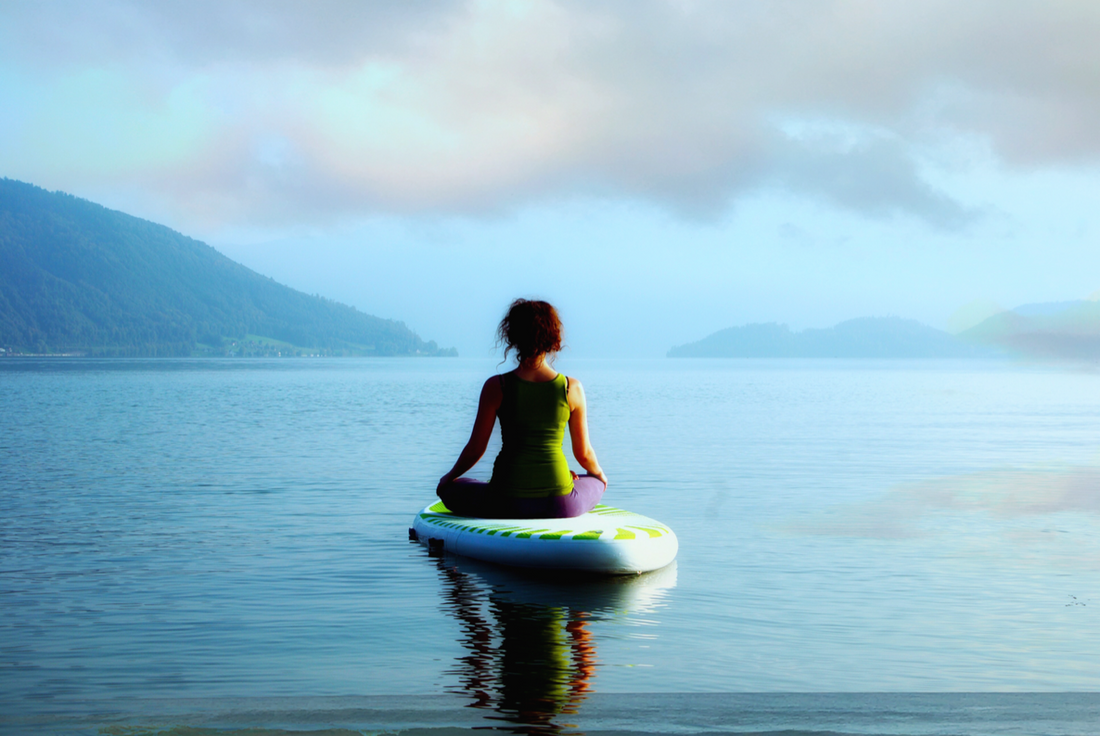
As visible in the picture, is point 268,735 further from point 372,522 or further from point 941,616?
point 372,522

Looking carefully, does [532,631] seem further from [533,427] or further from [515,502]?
[515,502]

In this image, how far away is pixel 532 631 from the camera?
831cm

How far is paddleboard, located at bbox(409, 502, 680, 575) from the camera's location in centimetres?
1023

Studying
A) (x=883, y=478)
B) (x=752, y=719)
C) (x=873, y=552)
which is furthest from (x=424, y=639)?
(x=883, y=478)

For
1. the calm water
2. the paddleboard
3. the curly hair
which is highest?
the curly hair

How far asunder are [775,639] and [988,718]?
109 inches

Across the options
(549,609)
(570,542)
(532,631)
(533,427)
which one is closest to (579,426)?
(533,427)

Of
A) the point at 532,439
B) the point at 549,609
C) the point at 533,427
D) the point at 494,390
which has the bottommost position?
the point at 549,609

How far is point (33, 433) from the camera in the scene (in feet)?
102

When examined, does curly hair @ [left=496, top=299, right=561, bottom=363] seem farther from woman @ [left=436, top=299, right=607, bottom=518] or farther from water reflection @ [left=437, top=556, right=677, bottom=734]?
water reflection @ [left=437, top=556, right=677, bottom=734]

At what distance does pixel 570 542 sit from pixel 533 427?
1185 mm

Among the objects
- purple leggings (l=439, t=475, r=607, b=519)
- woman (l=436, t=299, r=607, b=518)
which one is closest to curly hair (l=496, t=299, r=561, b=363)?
woman (l=436, t=299, r=607, b=518)

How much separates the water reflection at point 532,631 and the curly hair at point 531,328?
2194mm

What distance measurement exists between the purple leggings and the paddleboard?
10cm
